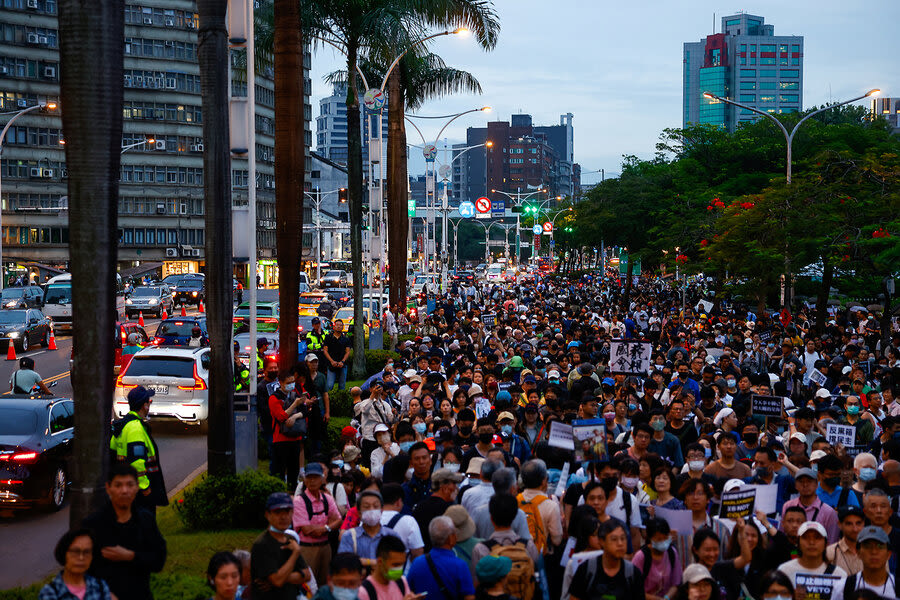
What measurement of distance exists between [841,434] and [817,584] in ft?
18.3

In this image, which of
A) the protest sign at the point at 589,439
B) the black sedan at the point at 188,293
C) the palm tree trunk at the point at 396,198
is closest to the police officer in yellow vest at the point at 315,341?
the protest sign at the point at 589,439

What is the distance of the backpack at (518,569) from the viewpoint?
7.13 metres

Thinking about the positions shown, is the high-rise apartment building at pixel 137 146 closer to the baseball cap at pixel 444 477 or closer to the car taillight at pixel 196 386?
the car taillight at pixel 196 386

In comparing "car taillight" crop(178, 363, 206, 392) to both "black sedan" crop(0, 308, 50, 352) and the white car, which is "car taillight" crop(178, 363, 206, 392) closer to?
the white car

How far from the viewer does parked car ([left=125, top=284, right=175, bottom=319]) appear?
5075cm

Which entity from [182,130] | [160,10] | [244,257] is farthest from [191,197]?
[244,257]

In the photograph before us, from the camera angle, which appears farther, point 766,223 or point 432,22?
point 766,223

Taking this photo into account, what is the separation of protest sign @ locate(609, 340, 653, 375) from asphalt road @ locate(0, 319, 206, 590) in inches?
281

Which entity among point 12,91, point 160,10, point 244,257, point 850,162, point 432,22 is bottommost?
point 244,257

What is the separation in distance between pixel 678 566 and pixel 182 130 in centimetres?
9946

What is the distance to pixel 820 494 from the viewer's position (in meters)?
9.65

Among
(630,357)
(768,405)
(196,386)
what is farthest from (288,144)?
(768,405)

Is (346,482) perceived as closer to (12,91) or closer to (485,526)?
(485,526)

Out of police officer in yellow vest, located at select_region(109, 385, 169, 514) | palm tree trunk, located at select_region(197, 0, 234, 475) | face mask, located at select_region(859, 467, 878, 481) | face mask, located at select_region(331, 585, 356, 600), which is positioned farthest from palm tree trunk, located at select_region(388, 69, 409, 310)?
face mask, located at select_region(331, 585, 356, 600)
